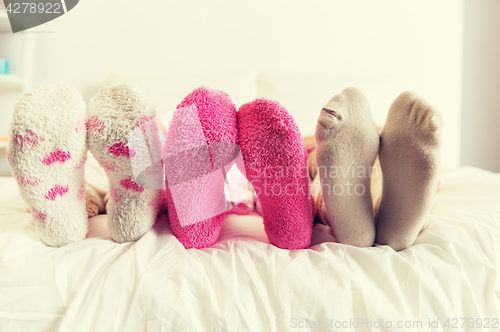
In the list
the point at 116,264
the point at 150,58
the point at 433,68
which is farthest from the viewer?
the point at 433,68

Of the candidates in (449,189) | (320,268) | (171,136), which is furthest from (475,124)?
(171,136)

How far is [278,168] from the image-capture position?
1.36 ft

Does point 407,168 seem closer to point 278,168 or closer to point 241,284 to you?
point 278,168

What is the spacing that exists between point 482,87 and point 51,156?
220cm

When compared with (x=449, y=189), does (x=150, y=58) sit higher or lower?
higher

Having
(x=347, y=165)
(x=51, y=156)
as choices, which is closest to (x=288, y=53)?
(x=347, y=165)

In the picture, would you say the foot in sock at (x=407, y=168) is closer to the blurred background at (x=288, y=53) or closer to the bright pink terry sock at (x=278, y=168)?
the bright pink terry sock at (x=278, y=168)

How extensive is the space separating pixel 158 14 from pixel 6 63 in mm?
690

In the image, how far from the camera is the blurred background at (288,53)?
1137mm

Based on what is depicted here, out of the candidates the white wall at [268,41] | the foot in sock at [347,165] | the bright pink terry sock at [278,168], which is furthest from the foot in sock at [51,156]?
the white wall at [268,41]

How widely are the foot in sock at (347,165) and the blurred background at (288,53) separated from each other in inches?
24.6

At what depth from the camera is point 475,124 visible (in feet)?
5.60

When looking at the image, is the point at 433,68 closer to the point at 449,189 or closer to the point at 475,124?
the point at 475,124

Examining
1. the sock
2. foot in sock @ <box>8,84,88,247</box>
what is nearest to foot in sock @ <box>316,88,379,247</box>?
the sock
